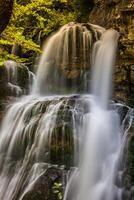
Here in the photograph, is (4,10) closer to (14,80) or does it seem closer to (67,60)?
(14,80)

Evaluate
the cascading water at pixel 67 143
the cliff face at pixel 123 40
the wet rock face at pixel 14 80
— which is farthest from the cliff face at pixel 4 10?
the cliff face at pixel 123 40

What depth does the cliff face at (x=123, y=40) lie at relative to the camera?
10.7 m

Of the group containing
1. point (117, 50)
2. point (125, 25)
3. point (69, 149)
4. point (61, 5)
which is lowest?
point (69, 149)

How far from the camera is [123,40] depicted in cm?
1136

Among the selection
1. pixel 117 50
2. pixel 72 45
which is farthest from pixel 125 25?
pixel 72 45

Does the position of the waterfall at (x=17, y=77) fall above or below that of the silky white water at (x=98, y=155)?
above

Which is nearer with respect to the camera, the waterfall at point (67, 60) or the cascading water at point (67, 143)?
the cascading water at point (67, 143)

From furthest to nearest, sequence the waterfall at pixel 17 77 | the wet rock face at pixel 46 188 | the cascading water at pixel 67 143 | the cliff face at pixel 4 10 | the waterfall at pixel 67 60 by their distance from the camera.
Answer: the waterfall at pixel 67 60 < the waterfall at pixel 17 77 < the cascading water at pixel 67 143 < the wet rock face at pixel 46 188 < the cliff face at pixel 4 10

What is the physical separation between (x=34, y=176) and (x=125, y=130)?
86.1 inches

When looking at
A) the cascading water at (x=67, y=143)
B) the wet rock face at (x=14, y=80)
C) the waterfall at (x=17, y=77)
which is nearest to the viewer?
the cascading water at (x=67, y=143)

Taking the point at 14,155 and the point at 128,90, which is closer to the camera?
the point at 14,155

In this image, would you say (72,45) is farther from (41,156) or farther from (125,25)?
(41,156)

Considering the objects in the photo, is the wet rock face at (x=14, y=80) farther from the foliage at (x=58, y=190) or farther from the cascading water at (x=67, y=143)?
the foliage at (x=58, y=190)

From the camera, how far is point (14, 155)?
28.5 ft
